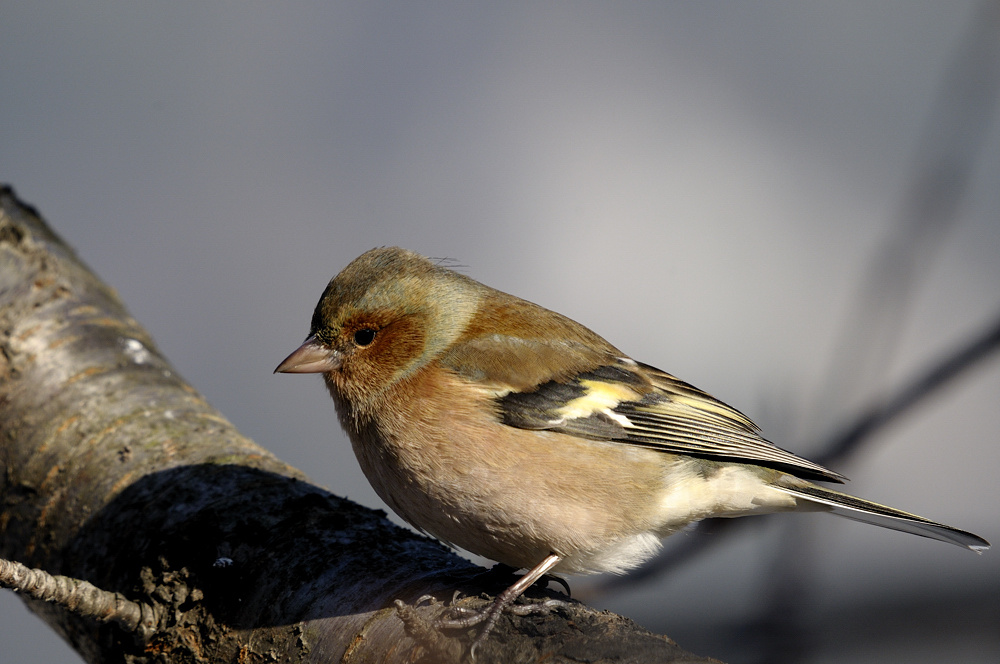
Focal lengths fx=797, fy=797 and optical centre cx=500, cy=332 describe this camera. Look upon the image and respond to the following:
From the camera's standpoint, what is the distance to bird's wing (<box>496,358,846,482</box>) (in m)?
2.61

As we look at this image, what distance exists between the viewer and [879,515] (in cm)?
256

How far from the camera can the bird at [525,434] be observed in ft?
7.98

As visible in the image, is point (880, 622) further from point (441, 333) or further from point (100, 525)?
point (100, 525)

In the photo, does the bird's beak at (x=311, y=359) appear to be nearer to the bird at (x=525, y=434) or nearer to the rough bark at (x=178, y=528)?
the bird at (x=525, y=434)

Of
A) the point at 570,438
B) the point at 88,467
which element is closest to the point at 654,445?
the point at 570,438

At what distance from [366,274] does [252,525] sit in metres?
0.93

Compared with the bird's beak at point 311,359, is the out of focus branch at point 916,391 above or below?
above

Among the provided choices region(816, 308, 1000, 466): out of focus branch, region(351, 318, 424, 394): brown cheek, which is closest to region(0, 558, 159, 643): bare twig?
region(351, 318, 424, 394): brown cheek

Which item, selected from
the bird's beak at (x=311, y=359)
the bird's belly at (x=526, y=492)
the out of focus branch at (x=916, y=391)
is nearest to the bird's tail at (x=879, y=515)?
the bird's belly at (x=526, y=492)

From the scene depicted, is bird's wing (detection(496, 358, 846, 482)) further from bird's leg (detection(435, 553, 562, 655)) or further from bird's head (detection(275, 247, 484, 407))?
bird's leg (detection(435, 553, 562, 655))

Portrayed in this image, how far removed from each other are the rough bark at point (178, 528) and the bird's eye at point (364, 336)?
0.51 meters

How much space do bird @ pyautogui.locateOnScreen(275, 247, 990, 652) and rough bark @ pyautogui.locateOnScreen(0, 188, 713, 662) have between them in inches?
7.9

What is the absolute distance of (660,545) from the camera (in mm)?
2693

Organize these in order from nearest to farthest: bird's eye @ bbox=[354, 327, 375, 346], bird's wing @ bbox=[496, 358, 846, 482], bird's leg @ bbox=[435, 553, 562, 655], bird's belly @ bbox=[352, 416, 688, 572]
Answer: bird's leg @ bbox=[435, 553, 562, 655]
bird's belly @ bbox=[352, 416, 688, 572]
bird's wing @ bbox=[496, 358, 846, 482]
bird's eye @ bbox=[354, 327, 375, 346]
